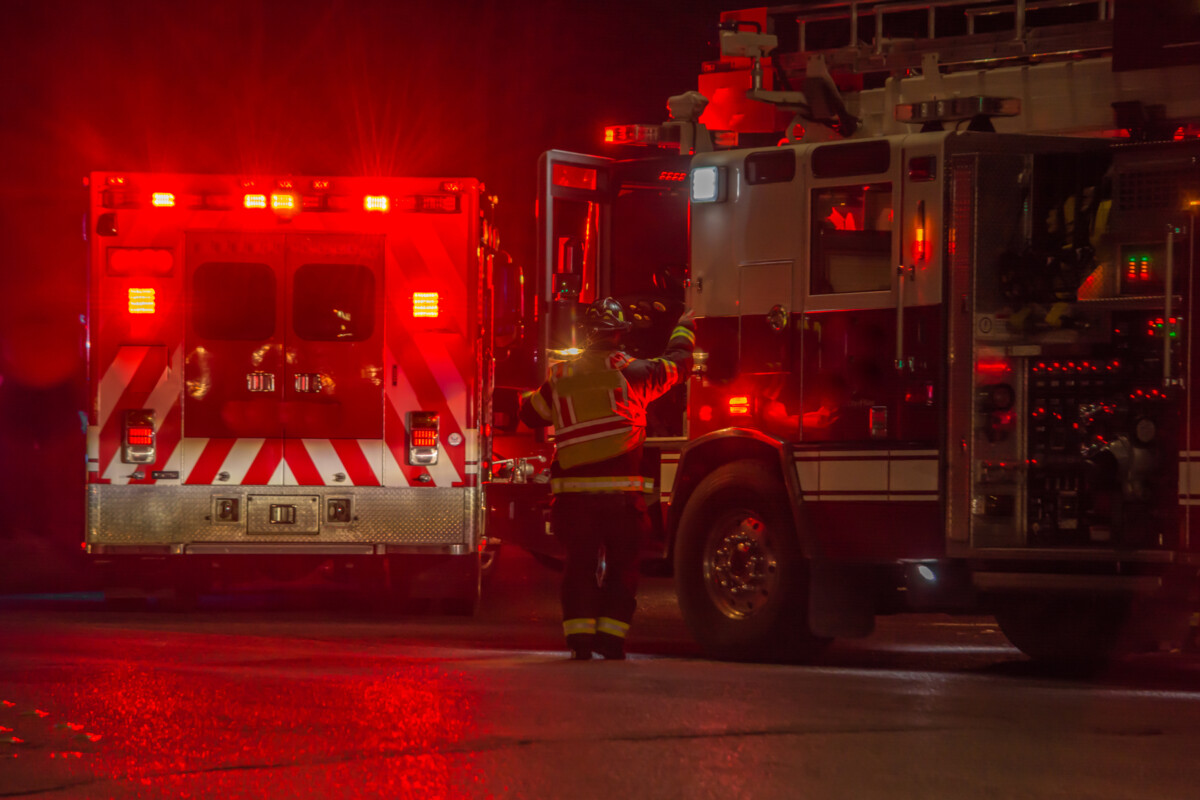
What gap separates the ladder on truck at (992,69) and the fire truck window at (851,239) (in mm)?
432

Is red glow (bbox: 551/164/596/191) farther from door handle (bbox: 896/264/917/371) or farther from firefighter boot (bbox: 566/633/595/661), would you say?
firefighter boot (bbox: 566/633/595/661)

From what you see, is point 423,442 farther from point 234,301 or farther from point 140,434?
point 140,434

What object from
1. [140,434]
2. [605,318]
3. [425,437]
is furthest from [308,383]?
[605,318]

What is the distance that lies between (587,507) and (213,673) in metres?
2.00

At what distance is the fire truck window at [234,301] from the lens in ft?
36.7

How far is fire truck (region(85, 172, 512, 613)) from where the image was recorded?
11078 millimetres

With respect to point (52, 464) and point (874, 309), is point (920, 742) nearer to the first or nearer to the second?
point (874, 309)

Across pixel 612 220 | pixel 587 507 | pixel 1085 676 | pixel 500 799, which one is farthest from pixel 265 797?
pixel 612 220

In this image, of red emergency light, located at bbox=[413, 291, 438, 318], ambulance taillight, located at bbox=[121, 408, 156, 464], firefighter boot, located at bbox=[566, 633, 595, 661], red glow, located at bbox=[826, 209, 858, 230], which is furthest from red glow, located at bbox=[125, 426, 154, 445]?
red glow, located at bbox=[826, 209, 858, 230]

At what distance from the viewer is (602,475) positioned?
8844mm

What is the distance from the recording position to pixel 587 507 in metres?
8.83

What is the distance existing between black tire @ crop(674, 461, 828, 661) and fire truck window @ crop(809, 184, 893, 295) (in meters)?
0.99

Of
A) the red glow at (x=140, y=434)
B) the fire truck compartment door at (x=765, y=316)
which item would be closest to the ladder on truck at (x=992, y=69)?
the fire truck compartment door at (x=765, y=316)

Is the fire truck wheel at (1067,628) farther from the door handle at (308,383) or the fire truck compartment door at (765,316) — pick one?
the door handle at (308,383)
